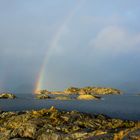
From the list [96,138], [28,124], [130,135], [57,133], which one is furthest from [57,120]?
[130,135]

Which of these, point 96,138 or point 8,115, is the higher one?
point 8,115

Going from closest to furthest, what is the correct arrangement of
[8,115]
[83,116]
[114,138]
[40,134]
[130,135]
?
[130,135]
[114,138]
[40,134]
[83,116]
[8,115]

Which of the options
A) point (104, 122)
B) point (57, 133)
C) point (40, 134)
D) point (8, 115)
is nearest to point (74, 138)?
point (57, 133)

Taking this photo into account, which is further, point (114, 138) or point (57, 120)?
point (57, 120)

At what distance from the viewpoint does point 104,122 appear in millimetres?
76625

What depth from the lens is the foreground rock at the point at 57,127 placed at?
58250mm

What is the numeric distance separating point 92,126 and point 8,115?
89.1 feet

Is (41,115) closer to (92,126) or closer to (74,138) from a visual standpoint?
(92,126)

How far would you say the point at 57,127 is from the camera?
215 feet

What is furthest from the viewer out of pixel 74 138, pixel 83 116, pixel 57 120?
pixel 83 116

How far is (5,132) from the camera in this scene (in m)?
68.5

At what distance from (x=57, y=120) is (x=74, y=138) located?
16.7 m

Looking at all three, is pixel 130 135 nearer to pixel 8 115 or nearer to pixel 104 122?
pixel 104 122

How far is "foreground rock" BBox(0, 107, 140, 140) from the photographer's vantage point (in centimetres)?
5825
